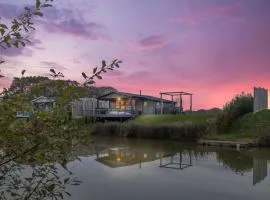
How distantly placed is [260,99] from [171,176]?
67.4 feet

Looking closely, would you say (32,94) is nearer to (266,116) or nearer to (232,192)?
(232,192)

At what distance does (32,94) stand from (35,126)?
36 centimetres

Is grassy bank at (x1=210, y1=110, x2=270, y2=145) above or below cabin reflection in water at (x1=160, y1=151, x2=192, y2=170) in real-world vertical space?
above

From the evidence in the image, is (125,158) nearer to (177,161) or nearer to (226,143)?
(177,161)

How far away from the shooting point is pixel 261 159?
1708 centimetres

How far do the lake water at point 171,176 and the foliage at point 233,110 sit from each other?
27.1 ft

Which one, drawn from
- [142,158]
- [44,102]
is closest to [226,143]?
[142,158]

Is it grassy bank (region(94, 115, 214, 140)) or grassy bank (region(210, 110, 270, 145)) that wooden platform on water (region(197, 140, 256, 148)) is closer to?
grassy bank (region(210, 110, 270, 145))

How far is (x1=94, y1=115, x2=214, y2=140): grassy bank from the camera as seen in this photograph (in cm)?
2656

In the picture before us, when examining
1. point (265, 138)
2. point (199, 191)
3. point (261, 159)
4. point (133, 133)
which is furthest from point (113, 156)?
point (133, 133)

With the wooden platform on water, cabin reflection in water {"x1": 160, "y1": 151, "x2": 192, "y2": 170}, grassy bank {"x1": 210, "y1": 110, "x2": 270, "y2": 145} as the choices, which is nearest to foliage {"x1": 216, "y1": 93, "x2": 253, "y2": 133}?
grassy bank {"x1": 210, "y1": 110, "x2": 270, "y2": 145}

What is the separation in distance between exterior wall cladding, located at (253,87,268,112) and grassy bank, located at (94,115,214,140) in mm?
3696

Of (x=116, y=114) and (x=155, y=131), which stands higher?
(x=116, y=114)

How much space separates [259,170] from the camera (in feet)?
45.9
